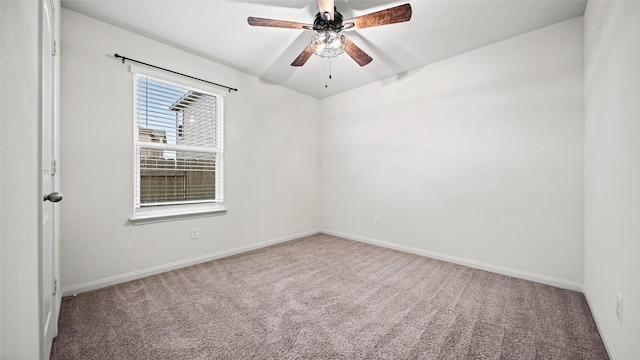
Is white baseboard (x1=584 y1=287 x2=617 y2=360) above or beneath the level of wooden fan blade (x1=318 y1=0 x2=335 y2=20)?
beneath

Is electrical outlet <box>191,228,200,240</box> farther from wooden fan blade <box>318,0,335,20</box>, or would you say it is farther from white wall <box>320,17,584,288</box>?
wooden fan blade <box>318,0,335,20</box>

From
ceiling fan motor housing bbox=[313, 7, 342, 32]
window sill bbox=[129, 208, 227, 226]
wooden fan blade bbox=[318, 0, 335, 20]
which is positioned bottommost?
window sill bbox=[129, 208, 227, 226]

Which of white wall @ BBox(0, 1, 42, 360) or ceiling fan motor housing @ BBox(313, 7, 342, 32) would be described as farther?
ceiling fan motor housing @ BBox(313, 7, 342, 32)

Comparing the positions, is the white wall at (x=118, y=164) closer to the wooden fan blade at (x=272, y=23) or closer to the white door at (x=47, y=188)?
the white door at (x=47, y=188)

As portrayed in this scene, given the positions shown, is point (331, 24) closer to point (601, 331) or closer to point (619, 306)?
point (619, 306)

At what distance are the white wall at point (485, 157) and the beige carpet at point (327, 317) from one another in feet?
1.49

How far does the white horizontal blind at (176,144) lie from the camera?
2.57 m

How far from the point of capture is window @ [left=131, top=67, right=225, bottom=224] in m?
2.56

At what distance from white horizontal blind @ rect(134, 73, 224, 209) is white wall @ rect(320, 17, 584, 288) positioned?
221cm

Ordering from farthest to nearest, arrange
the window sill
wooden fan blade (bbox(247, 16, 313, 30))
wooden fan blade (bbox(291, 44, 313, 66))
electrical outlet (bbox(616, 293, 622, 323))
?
the window sill < wooden fan blade (bbox(291, 44, 313, 66)) < wooden fan blade (bbox(247, 16, 313, 30)) < electrical outlet (bbox(616, 293, 622, 323))

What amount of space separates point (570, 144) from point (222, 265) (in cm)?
385

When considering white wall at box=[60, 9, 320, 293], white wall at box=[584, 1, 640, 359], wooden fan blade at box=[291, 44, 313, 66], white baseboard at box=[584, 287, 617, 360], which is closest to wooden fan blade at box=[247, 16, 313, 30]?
wooden fan blade at box=[291, 44, 313, 66]

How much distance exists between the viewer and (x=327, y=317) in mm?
1805

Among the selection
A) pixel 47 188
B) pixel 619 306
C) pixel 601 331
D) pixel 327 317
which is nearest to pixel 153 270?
pixel 47 188
